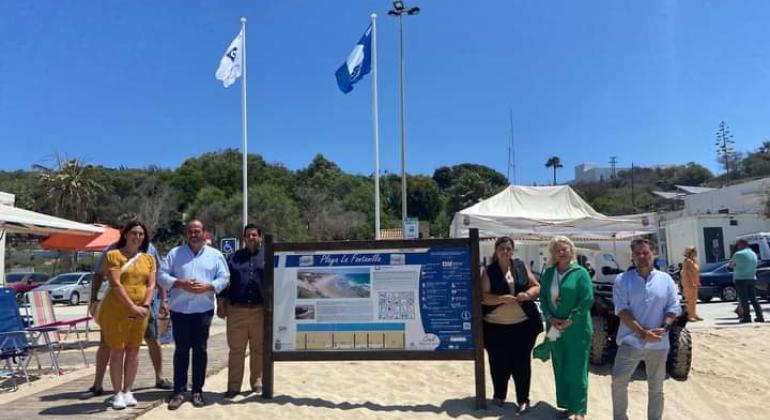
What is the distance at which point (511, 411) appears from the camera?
5.79 meters

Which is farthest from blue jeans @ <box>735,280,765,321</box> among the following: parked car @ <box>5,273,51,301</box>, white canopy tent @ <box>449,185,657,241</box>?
parked car @ <box>5,273,51,301</box>

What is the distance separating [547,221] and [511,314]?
9.04 m

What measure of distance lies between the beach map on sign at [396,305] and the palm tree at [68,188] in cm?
3695

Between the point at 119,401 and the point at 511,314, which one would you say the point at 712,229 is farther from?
the point at 119,401

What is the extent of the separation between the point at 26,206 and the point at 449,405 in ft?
144

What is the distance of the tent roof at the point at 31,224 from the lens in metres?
8.52

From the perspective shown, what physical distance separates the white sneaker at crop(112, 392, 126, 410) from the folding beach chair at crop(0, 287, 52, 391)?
77.7 inches

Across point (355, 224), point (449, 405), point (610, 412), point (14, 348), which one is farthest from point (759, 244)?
point (355, 224)

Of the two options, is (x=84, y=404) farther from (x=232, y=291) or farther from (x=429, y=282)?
(x=429, y=282)

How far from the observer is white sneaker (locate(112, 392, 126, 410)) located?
5422mm

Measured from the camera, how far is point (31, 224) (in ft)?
28.0

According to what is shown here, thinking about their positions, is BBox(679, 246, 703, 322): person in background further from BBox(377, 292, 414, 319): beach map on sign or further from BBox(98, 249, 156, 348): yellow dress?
BBox(98, 249, 156, 348): yellow dress

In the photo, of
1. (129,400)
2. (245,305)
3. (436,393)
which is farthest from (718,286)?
Answer: (129,400)

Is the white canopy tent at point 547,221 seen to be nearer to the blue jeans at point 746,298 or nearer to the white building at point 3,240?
the blue jeans at point 746,298
